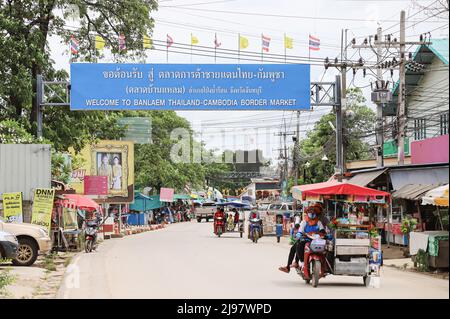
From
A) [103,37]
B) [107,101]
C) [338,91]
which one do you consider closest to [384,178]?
[338,91]

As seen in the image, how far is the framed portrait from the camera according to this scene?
5025cm

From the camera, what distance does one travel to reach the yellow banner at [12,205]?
24141 millimetres

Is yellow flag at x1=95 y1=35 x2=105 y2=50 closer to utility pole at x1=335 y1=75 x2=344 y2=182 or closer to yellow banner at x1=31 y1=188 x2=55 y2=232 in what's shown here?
yellow banner at x1=31 y1=188 x2=55 y2=232

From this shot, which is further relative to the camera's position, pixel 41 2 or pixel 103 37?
pixel 103 37

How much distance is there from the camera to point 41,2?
29844mm

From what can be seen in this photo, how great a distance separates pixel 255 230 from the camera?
34.0 meters

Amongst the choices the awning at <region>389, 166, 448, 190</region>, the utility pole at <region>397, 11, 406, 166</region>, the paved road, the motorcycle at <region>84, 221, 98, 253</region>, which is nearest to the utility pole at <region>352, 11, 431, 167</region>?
the utility pole at <region>397, 11, 406, 166</region>

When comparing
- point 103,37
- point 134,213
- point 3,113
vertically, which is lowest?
point 134,213

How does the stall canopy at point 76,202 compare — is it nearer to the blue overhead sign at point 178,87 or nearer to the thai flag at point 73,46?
the blue overhead sign at point 178,87

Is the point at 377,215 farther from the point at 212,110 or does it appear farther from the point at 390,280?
the point at 390,280

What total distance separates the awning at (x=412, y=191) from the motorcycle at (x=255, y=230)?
9.14 metres

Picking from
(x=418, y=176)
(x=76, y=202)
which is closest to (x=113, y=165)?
(x=76, y=202)

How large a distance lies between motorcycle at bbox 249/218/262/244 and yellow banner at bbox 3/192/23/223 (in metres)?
12.4

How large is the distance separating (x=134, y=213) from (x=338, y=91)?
38.6 meters
